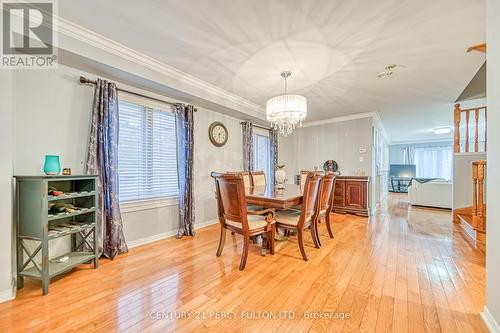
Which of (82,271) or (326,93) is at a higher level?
(326,93)

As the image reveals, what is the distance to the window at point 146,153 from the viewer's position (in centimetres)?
292

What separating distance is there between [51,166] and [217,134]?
258cm

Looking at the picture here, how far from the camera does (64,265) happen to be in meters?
2.06

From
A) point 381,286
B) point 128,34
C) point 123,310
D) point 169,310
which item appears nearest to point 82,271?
point 123,310

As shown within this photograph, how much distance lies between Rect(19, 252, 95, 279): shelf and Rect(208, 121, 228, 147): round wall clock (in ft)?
8.33

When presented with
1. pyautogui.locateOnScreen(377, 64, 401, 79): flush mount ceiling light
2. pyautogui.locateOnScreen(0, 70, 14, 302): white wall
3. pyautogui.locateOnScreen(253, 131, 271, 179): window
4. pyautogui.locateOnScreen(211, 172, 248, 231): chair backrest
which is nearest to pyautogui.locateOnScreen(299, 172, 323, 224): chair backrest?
pyautogui.locateOnScreen(211, 172, 248, 231): chair backrest

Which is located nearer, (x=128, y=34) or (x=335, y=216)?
(x=128, y=34)

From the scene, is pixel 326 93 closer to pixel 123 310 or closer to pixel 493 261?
pixel 493 261

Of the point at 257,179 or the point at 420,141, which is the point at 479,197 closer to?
the point at 257,179

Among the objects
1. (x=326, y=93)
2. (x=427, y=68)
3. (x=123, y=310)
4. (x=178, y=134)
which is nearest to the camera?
(x=123, y=310)

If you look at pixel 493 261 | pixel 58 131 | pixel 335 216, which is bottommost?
pixel 335 216

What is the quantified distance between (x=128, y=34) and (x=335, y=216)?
491 centimetres

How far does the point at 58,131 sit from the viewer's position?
91.7 inches

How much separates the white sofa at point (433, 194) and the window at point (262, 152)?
4.23m
